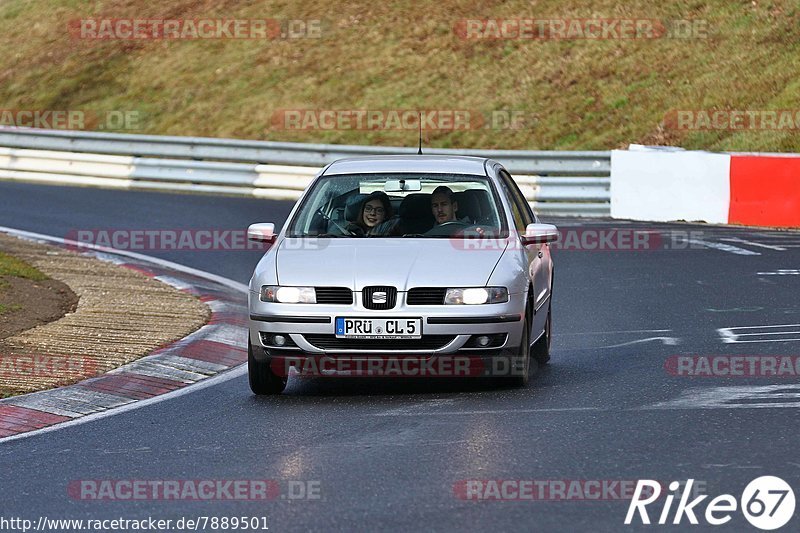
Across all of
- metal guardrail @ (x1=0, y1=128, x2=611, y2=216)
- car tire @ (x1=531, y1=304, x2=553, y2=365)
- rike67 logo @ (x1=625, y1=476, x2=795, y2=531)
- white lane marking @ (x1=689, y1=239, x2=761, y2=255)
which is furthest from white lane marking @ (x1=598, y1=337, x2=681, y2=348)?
metal guardrail @ (x1=0, y1=128, x2=611, y2=216)

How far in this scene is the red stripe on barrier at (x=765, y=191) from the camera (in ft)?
67.5

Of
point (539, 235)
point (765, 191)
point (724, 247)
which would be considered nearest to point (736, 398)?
point (539, 235)

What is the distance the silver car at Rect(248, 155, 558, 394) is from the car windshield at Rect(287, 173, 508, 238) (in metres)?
0.01

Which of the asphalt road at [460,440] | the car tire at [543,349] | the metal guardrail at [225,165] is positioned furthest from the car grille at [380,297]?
the metal guardrail at [225,165]

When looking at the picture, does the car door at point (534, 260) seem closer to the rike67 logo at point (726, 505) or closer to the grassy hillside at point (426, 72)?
the rike67 logo at point (726, 505)

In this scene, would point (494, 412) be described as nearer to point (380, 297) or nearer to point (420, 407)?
point (420, 407)

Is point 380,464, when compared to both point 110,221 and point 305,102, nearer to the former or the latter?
point 110,221

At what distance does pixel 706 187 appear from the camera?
21.5 meters

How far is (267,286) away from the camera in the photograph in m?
9.27

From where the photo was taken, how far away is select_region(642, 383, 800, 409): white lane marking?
341 inches

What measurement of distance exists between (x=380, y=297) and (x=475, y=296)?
585 millimetres

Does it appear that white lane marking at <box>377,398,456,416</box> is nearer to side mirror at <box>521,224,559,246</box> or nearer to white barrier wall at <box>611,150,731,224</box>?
side mirror at <box>521,224,559,246</box>

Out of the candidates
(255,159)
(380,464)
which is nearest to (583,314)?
(380,464)

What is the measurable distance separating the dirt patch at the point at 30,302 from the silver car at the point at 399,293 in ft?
10.3
